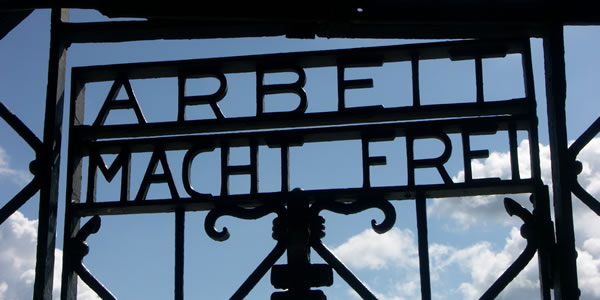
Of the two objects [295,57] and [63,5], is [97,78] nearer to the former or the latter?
[63,5]

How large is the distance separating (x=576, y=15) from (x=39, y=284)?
3.61 metres

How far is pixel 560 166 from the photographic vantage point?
16.0 ft

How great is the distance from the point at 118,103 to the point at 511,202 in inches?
102

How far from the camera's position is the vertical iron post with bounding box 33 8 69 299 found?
16.3 feet

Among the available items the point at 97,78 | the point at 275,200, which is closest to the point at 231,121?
the point at 275,200

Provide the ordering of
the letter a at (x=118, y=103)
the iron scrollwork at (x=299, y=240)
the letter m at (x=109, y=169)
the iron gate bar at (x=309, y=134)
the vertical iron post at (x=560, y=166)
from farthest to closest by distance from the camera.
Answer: the letter a at (x=118, y=103) → the letter m at (x=109, y=169) → the iron gate bar at (x=309, y=134) → the iron scrollwork at (x=299, y=240) → the vertical iron post at (x=560, y=166)

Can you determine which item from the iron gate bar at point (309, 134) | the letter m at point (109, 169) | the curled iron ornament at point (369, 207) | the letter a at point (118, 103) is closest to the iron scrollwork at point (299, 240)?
the curled iron ornament at point (369, 207)

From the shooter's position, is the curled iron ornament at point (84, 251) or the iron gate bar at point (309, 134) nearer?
the curled iron ornament at point (84, 251)

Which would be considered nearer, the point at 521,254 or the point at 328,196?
the point at 521,254

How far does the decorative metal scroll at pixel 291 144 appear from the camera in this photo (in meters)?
4.96

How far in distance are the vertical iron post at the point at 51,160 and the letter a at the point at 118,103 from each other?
260mm

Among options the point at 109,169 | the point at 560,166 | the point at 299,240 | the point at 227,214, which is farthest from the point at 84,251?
the point at 560,166

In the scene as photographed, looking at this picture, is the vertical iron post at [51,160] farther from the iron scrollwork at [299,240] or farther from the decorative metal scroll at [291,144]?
the iron scrollwork at [299,240]

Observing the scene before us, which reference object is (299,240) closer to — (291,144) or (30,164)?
(291,144)
